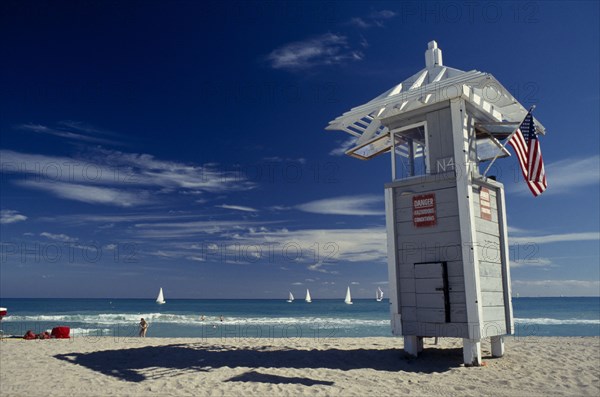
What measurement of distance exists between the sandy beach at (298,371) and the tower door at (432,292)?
1306 mm

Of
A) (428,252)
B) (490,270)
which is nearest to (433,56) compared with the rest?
(428,252)

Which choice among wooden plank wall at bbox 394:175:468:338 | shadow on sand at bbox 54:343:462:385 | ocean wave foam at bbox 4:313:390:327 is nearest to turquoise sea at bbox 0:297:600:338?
ocean wave foam at bbox 4:313:390:327

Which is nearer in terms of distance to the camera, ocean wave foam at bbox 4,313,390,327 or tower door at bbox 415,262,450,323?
tower door at bbox 415,262,450,323

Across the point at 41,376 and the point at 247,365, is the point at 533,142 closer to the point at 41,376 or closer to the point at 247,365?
the point at 247,365

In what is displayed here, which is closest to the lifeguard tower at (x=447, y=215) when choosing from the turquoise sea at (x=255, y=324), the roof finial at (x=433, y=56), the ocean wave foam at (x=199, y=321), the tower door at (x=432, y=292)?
the tower door at (x=432, y=292)

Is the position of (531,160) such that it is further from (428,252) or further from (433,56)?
(433,56)

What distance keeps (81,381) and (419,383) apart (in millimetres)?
8204

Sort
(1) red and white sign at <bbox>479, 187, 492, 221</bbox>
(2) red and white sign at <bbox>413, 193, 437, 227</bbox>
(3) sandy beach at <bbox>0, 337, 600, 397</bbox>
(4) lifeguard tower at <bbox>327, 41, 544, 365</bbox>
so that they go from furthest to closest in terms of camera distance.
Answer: (1) red and white sign at <bbox>479, 187, 492, 221</bbox> < (2) red and white sign at <bbox>413, 193, 437, 227</bbox> < (4) lifeguard tower at <bbox>327, 41, 544, 365</bbox> < (3) sandy beach at <bbox>0, 337, 600, 397</bbox>

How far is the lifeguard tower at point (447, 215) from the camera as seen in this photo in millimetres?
11023

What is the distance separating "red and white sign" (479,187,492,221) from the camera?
11.9m

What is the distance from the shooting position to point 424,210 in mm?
11898

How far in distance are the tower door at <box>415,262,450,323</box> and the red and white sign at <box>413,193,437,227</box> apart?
115cm

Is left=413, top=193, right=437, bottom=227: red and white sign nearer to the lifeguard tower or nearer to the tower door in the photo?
the lifeguard tower

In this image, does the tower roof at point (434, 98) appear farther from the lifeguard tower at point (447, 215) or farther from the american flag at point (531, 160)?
the american flag at point (531, 160)
